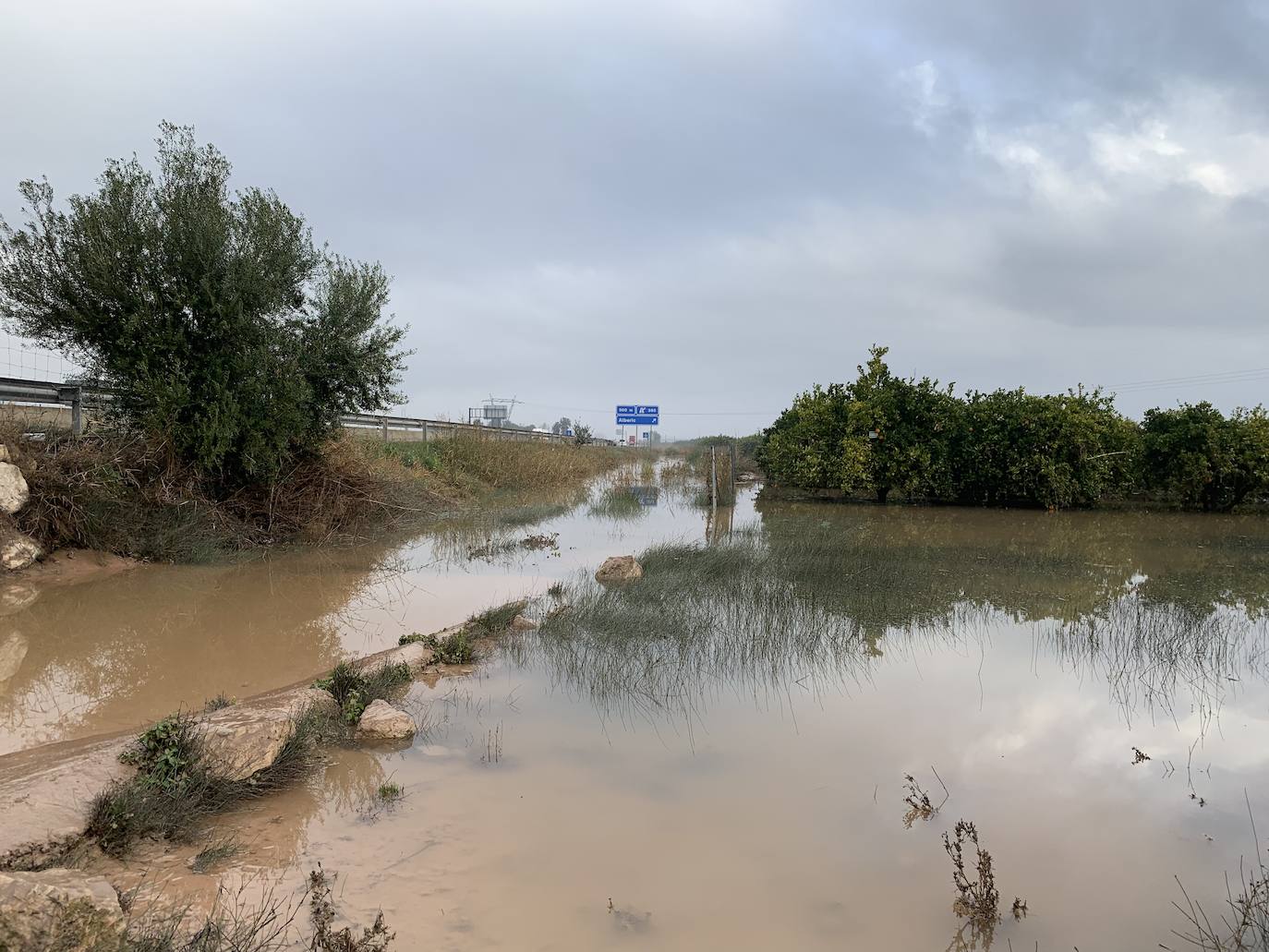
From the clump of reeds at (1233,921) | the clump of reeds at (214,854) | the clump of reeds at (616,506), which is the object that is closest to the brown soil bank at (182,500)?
the clump of reeds at (616,506)

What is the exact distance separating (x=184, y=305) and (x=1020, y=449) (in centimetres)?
1857

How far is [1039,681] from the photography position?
6.36 metres

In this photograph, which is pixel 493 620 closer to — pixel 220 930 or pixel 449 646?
pixel 449 646

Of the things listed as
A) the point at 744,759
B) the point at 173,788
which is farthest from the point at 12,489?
the point at 744,759

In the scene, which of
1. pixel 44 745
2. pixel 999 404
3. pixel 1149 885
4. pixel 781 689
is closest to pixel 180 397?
pixel 44 745

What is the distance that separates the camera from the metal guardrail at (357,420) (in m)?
11.9

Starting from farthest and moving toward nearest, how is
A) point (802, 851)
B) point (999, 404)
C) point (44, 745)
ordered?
point (999, 404)
point (44, 745)
point (802, 851)

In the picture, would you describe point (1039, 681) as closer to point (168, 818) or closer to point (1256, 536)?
point (168, 818)

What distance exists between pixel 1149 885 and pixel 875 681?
2.78 meters

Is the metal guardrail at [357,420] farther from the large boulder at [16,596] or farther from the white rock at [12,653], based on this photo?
the white rock at [12,653]

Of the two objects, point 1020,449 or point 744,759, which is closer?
point 744,759

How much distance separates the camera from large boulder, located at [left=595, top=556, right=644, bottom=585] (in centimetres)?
1019

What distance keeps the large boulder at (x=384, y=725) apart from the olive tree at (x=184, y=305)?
7945 mm

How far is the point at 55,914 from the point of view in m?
2.56
